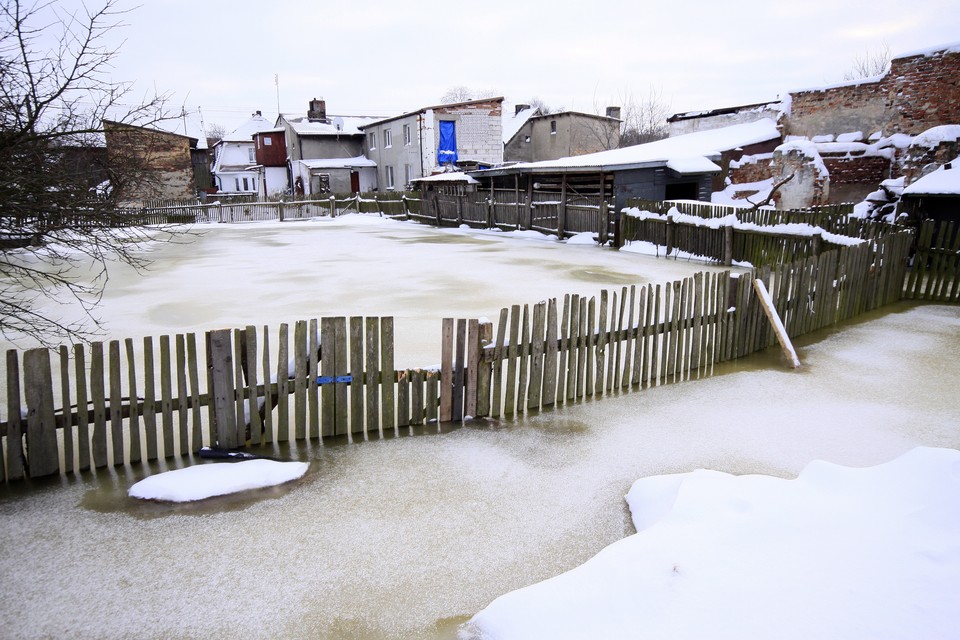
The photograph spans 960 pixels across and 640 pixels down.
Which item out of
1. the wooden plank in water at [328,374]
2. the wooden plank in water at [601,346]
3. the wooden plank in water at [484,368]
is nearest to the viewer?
the wooden plank in water at [328,374]

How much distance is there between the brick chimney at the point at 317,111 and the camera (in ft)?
168

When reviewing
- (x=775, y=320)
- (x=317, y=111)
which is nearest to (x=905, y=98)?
(x=775, y=320)

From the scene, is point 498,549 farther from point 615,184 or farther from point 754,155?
point 754,155

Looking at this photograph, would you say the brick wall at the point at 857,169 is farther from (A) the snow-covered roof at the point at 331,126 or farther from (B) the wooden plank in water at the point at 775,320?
(A) the snow-covered roof at the point at 331,126

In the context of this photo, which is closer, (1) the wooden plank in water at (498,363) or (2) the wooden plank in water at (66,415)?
(2) the wooden plank in water at (66,415)

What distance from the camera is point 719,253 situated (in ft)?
52.2

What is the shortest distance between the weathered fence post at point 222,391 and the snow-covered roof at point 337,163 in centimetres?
4257

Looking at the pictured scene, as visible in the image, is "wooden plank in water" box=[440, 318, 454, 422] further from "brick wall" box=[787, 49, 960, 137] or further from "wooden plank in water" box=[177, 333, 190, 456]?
"brick wall" box=[787, 49, 960, 137]

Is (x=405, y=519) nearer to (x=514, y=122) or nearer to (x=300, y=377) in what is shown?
(x=300, y=377)

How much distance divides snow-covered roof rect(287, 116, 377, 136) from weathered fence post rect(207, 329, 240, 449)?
147 feet

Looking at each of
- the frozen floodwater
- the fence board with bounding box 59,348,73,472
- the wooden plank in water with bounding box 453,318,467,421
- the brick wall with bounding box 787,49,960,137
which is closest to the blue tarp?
the brick wall with bounding box 787,49,960,137

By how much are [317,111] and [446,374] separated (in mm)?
50906

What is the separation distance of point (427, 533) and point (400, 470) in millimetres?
952

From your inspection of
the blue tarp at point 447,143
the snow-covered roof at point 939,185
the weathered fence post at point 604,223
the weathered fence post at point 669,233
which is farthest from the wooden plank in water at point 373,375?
the blue tarp at point 447,143
